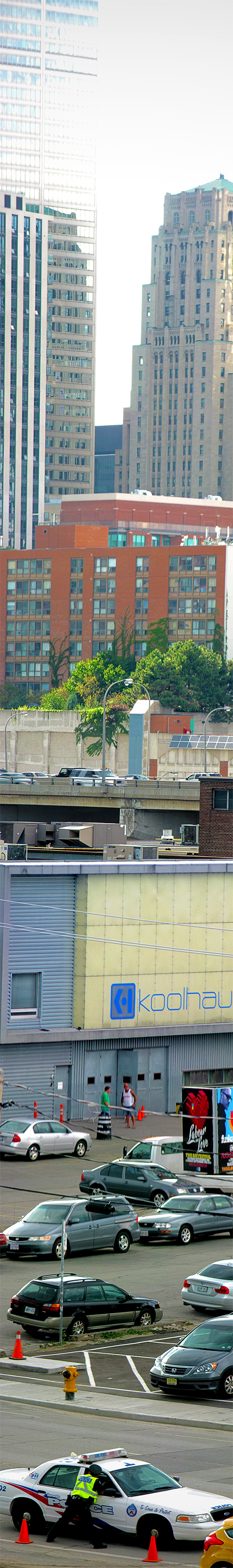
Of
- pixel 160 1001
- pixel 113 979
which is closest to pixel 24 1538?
pixel 113 979

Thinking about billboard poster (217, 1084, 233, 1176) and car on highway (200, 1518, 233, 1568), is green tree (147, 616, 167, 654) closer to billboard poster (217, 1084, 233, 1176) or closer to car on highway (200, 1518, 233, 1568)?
billboard poster (217, 1084, 233, 1176)

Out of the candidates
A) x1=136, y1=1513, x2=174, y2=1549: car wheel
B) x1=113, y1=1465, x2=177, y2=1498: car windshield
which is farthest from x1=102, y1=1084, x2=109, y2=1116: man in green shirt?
x1=136, y1=1513, x2=174, y2=1549: car wheel

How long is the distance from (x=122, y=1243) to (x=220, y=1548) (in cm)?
1581

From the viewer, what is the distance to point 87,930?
1721 inches

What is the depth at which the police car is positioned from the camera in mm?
15531

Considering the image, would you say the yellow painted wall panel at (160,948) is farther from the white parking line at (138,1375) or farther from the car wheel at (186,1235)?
the white parking line at (138,1375)

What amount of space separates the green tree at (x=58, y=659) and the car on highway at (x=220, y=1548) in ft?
534

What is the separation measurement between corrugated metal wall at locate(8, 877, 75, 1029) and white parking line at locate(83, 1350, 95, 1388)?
17.2 m

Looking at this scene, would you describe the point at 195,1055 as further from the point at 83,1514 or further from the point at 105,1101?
the point at 83,1514

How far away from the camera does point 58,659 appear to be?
583 ft

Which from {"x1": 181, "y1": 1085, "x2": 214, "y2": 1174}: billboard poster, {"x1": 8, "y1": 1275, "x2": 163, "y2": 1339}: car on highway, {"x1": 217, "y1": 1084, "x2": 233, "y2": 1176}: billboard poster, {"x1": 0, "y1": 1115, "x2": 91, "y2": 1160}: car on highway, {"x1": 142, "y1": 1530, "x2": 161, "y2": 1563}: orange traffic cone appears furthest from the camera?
{"x1": 217, "y1": 1084, "x2": 233, "y2": 1176}: billboard poster

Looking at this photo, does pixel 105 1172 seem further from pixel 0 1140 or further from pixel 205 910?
pixel 205 910

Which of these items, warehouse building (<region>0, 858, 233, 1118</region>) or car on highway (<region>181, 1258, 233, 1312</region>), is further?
warehouse building (<region>0, 858, 233, 1118</region>)

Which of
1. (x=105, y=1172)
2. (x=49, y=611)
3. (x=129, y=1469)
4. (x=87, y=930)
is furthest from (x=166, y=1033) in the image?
(x=49, y=611)
